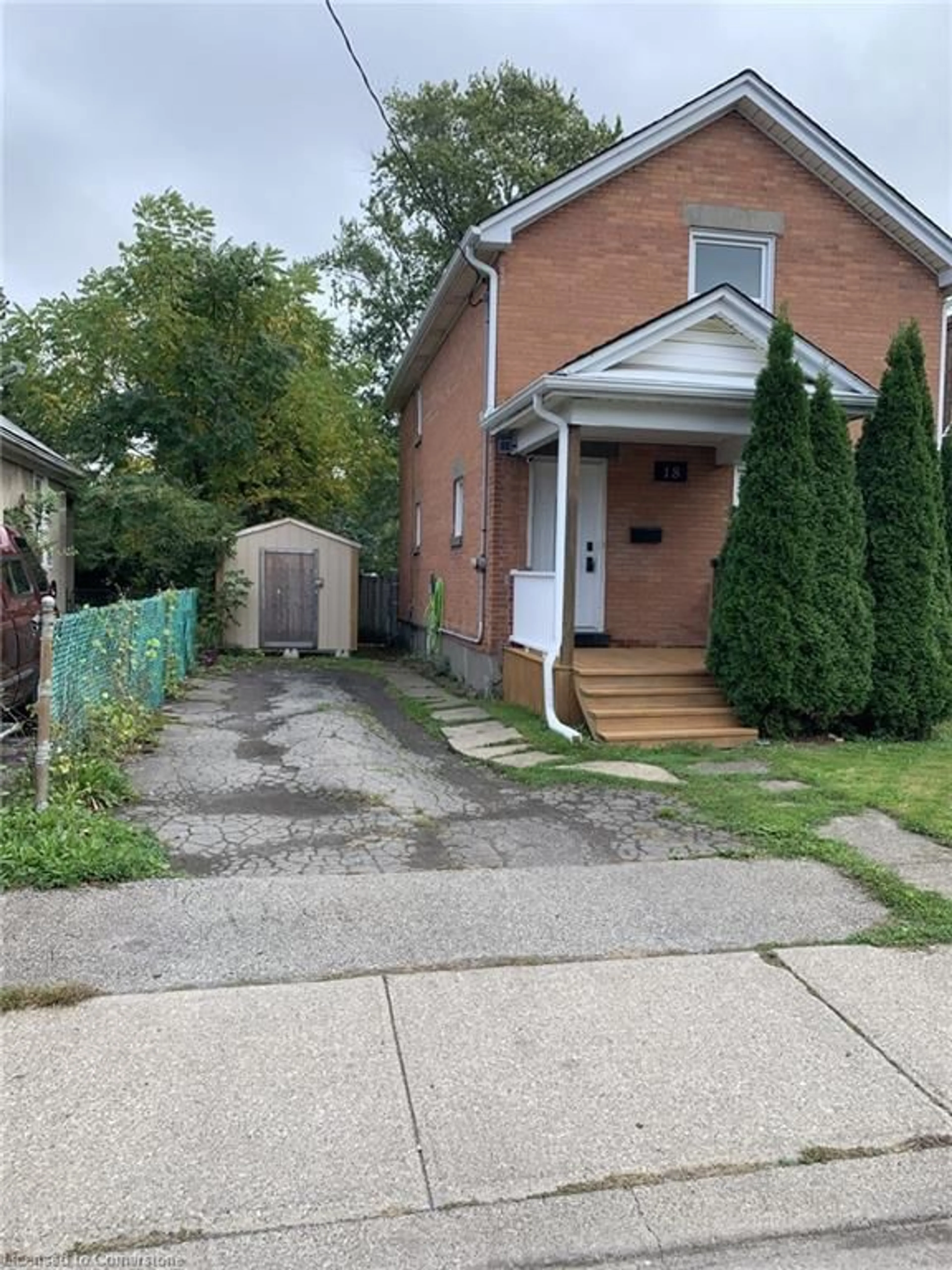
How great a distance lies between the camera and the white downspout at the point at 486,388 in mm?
11422

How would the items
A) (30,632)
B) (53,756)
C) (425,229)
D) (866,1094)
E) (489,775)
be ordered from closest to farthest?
(866,1094)
(53,756)
(489,775)
(30,632)
(425,229)

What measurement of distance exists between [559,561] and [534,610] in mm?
1085

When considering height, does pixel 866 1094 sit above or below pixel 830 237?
below

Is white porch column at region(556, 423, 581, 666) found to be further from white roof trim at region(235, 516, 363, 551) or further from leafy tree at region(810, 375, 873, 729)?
white roof trim at region(235, 516, 363, 551)

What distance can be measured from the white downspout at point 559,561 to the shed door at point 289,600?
9.03 metres

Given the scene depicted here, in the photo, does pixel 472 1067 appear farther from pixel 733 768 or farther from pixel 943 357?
pixel 943 357

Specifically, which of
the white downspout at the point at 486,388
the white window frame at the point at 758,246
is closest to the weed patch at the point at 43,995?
the white downspout at the point at 486,388

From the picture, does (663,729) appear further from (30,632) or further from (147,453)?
(147,453)

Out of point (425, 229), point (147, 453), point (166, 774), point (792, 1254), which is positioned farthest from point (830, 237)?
point (425, 229)

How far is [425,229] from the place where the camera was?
29.9 meters

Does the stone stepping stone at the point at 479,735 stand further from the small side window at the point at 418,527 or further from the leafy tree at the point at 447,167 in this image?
the leafy tree at the point at 447,167

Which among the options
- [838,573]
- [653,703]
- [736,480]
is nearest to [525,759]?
[653,703]

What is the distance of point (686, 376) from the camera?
32.1ft

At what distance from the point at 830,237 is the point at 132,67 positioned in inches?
337
